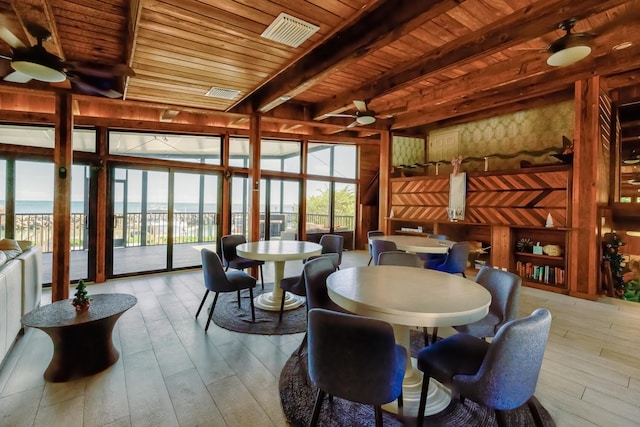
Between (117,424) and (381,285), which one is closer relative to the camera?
(117,424)

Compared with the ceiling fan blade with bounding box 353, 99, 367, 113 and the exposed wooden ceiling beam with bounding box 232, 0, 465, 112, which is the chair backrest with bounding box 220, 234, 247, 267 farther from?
the ceiling fan blade with bounding box 353, 99, 367, 113

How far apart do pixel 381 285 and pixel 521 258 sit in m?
4.72

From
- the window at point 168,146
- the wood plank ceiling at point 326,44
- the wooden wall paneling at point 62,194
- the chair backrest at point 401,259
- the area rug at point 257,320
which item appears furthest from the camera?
the window at point 168,146

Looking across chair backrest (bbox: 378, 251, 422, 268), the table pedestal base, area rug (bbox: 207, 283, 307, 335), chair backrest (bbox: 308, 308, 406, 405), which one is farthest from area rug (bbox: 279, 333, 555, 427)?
chair backrest (bbox: 378, 251, 422, 268)

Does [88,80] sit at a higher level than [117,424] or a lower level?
higher

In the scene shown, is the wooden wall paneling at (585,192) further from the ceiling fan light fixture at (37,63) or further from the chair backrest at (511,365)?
the ceiling fan light fixture at (37,63)

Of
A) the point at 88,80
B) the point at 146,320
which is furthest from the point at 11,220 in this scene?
the point at 88,80

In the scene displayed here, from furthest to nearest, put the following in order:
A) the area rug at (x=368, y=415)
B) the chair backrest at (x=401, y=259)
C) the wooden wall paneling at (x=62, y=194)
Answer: the wooden wall paneling at (x=62, y=194), the chair backrest at (x=401, y=259), the area rug at (x=368, y=415)

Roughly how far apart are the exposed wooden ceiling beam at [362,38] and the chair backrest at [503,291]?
6.83 ft

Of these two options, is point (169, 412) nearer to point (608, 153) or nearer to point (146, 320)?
point (146, 320)

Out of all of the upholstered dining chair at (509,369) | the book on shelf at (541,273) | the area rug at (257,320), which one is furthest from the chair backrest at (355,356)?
the book on shelf at (541,273)

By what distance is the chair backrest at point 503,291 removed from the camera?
2.07 m

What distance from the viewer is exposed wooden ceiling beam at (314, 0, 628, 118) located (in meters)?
2.65

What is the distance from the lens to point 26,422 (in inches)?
70.2
